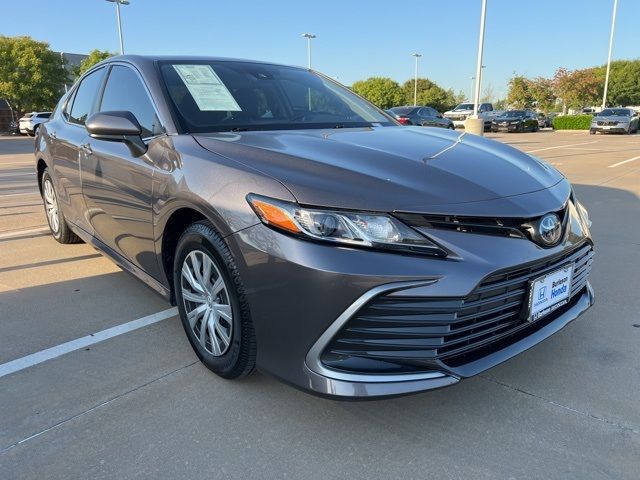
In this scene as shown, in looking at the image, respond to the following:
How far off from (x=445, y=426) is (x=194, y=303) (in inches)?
52.1

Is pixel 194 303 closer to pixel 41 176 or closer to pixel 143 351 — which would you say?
pixel 143 351

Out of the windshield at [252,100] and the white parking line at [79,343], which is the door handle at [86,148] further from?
the white parking line at [79,343]

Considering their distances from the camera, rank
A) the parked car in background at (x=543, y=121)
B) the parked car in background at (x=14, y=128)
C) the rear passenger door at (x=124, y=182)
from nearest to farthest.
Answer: the rear passenger door at (x=124, y=182), the parked car in background at (x=14, y=128), the parked car in background at (x=543, y=121)

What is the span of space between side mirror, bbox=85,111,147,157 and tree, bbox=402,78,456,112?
63.2 meters

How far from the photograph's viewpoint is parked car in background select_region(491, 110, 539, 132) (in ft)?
99.9

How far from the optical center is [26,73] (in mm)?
37219

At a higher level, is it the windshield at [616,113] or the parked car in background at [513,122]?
the windshield at [616,113]

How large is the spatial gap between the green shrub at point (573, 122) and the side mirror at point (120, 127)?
38217 millimetres

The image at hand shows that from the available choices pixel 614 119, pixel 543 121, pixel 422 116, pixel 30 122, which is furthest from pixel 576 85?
pixel 30 122

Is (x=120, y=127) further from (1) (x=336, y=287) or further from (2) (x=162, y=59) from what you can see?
(1) (x=336, y=287)

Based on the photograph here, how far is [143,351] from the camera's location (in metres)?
2.88

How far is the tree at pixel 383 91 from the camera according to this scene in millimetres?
60438

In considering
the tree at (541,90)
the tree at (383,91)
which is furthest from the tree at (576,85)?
the tree at (383,91)

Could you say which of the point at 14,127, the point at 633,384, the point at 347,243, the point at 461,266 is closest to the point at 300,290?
the point at 347,243
